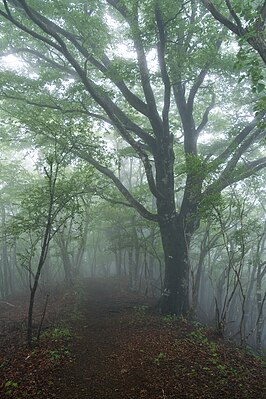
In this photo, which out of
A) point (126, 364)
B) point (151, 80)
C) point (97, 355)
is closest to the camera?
point (126, 364)

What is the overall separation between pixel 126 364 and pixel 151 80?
357 inches

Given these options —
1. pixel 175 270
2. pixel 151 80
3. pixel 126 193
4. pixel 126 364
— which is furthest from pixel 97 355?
pixel 151 80

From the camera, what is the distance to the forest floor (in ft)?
18.5

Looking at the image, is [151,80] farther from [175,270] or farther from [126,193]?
[175,270]

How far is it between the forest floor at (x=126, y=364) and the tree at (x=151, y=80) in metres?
2.89

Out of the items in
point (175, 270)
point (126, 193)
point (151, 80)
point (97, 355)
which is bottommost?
point (97, 355)

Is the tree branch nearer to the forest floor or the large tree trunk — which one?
the large tree trunk

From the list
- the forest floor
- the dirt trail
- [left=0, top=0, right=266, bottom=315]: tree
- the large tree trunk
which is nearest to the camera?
the forest floor

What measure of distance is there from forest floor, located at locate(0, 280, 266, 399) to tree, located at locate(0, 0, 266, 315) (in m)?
2.89

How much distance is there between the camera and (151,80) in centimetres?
1064

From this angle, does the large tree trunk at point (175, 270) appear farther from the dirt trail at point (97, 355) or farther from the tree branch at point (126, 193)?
the dirt trail at point (97, 355)

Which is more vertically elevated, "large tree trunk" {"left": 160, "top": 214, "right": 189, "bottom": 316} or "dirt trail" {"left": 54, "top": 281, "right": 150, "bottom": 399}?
"large tree trunk" {"left": 160, "top": 214, "right": 189, "bottom": 316}

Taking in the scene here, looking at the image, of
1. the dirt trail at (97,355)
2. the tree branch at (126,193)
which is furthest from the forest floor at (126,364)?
the tree branch at (126,193)

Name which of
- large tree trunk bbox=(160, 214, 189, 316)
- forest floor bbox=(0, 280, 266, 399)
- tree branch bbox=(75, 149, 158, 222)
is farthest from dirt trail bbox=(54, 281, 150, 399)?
Answer: tree branch bbox=(75, 149, 158, 222)
